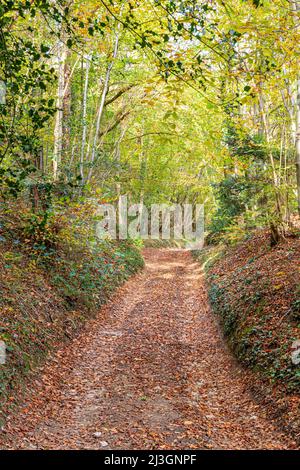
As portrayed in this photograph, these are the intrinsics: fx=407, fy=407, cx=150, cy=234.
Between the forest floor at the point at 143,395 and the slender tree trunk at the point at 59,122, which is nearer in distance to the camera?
Result: the forest floor at the point at 143,395

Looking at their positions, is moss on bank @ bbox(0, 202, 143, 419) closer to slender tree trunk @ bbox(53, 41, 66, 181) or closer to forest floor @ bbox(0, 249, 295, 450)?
forest floor @ bbox(0, 249, 295, 450)

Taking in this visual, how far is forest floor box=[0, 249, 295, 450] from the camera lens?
499 cm

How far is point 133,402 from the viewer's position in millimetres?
6020

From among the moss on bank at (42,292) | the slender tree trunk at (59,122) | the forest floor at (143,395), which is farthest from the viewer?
the slender tree trunk at (59,122)

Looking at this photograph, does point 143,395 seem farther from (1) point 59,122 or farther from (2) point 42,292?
(1) point 59,122

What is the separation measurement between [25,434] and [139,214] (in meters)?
→ 24.4

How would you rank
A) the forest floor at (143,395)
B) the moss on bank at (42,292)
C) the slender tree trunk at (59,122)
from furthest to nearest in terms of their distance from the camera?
the slender tree trunk at (59,122) < the moss on bank at (42,292) < the forest floor at (143,395)

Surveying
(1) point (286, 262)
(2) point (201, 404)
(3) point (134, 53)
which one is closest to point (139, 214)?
(3) point (134, 53)

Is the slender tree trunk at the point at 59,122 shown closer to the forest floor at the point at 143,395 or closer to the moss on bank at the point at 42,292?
the moss on bank at the point at 42,292

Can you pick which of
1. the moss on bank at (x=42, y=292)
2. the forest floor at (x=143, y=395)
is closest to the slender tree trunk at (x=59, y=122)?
the moss on bank at (x=42, y=292)

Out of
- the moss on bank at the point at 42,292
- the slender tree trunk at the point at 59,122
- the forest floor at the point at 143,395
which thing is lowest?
the forest floor at the point at 143,395

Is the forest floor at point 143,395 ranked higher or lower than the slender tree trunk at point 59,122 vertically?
lower

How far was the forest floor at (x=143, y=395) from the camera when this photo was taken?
499 cm

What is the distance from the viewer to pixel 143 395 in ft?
20.6
